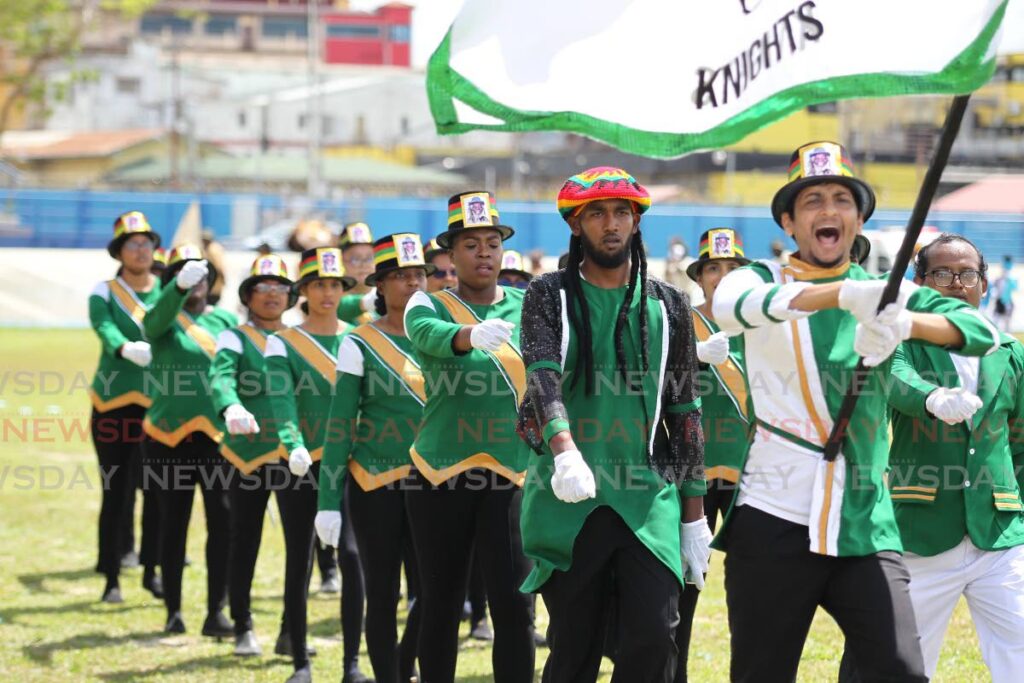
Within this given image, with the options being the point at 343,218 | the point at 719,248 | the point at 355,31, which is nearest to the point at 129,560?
the point at 719,248

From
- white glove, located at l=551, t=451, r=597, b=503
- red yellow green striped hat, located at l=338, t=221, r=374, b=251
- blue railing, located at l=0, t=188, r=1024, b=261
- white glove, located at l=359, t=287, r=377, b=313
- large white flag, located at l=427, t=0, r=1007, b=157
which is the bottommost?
white glove, located at l=551, t=451, r=597, b=503

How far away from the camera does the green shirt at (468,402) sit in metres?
6.46

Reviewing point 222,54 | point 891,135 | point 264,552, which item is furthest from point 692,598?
point 222,54

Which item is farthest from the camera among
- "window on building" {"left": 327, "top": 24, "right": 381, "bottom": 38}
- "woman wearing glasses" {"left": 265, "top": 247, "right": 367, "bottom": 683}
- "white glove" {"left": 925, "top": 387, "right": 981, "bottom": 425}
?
"window on building" {"left": 327, "top": 24, "right": 381, "bottom": 38}

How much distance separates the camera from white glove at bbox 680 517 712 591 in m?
5.42

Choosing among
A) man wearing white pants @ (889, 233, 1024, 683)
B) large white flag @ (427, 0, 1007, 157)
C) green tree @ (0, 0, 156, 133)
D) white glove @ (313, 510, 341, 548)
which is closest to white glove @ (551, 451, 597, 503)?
large white flag @ (427, 0, 1007, 157)

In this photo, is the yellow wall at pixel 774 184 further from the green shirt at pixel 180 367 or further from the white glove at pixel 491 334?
the white glove at pixel 491 334

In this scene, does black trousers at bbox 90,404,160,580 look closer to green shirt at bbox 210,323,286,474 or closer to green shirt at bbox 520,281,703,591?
green shirt at bbox 210,323,286,474

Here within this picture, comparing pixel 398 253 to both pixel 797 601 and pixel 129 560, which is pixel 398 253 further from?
pixel 129 560

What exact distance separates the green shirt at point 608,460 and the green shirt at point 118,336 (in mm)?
5590

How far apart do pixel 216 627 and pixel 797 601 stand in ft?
17.0

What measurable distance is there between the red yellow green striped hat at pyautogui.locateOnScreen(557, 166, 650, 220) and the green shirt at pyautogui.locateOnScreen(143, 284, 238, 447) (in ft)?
14.5

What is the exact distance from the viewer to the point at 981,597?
5.80 m

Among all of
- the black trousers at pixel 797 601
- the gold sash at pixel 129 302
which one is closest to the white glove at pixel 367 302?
the gold sash at pixel 129 302
